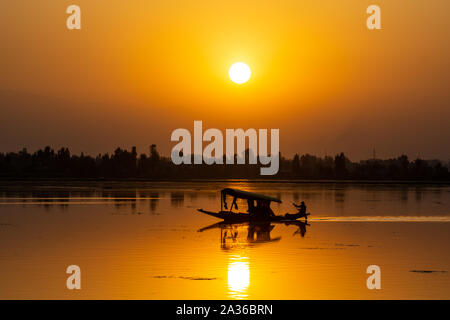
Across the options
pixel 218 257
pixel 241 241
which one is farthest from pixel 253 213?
pixel 218 257

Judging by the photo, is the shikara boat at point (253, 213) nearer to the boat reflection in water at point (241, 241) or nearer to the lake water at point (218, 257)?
the boat reflection in water at point (241, 241)

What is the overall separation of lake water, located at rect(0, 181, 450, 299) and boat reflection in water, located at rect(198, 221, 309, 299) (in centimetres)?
8

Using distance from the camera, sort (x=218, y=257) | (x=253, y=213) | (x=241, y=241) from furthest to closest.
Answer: (x=253, y=213)
(x=241, y=241)
(x=218, y=257)

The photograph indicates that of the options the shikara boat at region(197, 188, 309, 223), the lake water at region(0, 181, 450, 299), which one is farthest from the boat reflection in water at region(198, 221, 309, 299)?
the shikara boat at region(197, 188, 309, 223)

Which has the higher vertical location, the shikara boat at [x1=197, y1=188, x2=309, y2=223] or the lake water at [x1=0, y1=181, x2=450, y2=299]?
the shikara boat at [x1=197, y1=188, x2=309, y2=223]

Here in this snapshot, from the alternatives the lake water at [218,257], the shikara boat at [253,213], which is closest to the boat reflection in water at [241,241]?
the lake water at [218,257]

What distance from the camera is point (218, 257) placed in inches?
1693

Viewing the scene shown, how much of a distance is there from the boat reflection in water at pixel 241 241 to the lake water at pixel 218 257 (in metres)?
0.08

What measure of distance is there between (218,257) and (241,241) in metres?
10.0

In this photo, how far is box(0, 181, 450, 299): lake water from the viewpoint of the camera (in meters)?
32.2

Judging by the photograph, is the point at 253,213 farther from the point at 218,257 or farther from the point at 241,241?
the point at 218,257

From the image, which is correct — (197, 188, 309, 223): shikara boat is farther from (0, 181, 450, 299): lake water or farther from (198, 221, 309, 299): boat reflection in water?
(0, 181, 450, 299): lake water

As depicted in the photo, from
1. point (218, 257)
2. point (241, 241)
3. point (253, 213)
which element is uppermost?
point (253, 213)
